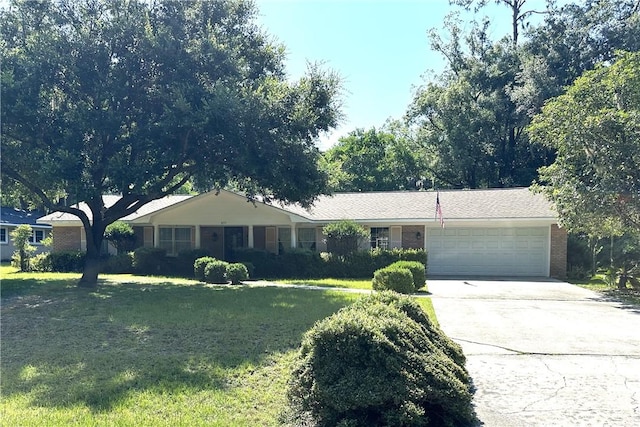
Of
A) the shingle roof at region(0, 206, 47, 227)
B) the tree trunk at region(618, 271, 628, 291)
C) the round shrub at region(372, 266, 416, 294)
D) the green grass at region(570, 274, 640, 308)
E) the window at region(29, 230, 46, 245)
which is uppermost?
the shingle roof at region(0, 206, 47, 227)

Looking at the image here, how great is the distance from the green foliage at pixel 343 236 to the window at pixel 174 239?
7846 millimetres

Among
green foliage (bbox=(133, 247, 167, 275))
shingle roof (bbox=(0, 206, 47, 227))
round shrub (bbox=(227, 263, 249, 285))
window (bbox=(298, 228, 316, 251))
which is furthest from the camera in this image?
shingle roof (bbox=(0, 206, 47, 227))

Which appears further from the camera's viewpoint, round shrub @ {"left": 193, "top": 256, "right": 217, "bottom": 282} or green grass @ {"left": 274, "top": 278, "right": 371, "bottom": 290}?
round shrub @ {"left": 193, "top": 256, "right": 217, "bottom": 282}

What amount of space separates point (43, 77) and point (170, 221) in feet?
37.5

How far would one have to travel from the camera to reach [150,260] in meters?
22.2

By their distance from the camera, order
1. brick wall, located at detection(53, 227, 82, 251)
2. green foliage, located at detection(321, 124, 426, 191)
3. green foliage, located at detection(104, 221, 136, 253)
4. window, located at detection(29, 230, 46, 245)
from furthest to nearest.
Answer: green foliage, located at detection(321, 124, 426, 191)
window, located at detection(29, 230, 46, 245)
brick wall, located at detection(53, 227, 82, 251)
green foliage, located at detection(104, 221, 136, 253)

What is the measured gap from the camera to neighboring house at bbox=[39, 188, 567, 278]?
2095 cm

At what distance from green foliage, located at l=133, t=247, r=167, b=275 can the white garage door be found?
39.5 ft

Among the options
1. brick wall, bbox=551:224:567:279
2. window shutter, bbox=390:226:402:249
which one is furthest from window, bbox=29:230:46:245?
brick wall, bbox=551:224:567:279

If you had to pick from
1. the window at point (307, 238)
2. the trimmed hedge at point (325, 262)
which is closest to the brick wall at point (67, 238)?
the trimmed hedge at point (325, 262)

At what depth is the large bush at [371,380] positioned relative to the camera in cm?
439

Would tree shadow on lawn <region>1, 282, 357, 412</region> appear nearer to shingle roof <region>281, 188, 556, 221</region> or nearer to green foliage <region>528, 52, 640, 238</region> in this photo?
green foliage <region>528, 52, 640, 238</region>

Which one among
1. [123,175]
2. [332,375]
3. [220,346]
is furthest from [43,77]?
[332,375]

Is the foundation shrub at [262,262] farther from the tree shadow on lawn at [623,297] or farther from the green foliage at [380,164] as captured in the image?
the green foliage at [380,164]
